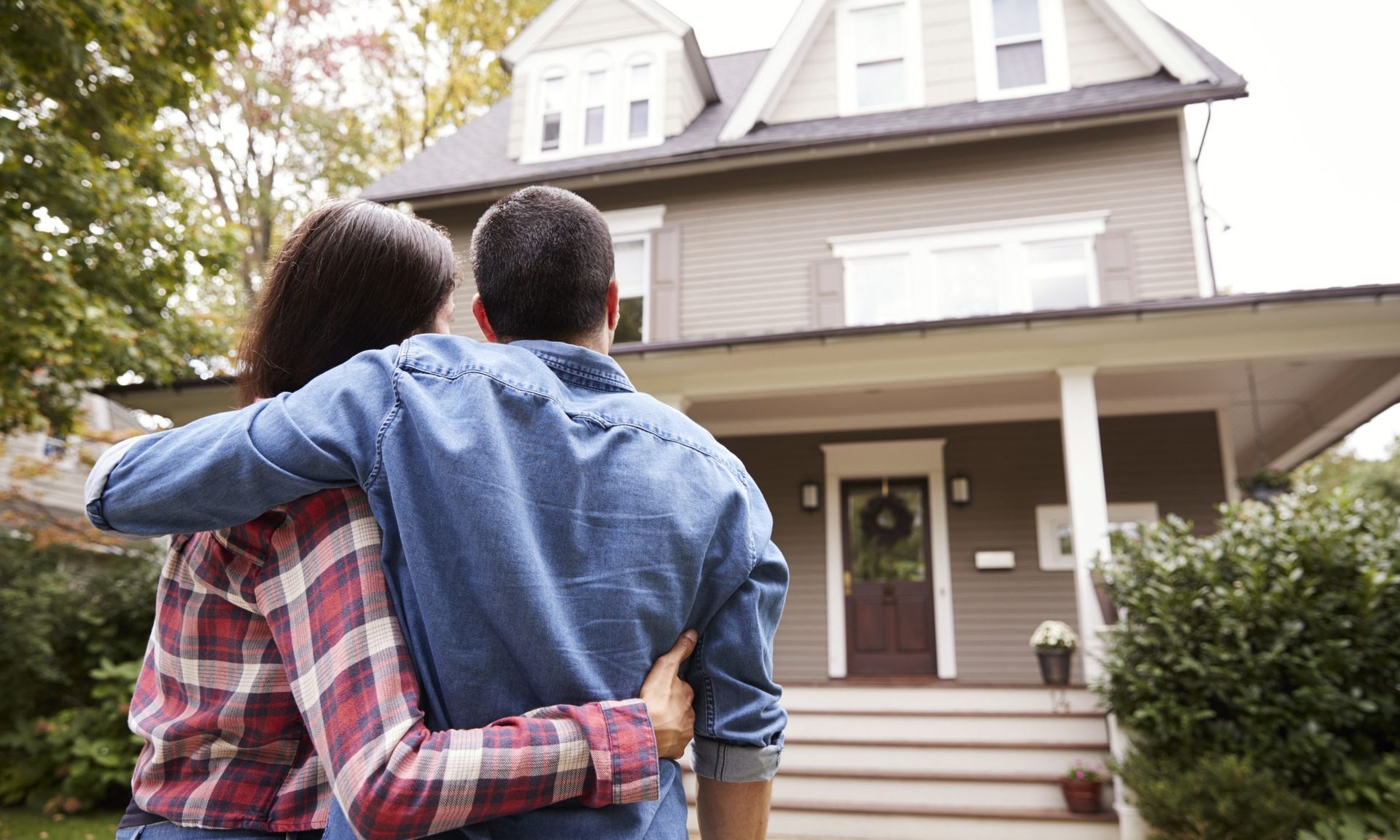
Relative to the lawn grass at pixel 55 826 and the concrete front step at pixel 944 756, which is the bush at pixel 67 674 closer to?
the lawn grass at pixel 55 826

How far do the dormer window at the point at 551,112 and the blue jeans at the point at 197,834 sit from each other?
10427 millimetres

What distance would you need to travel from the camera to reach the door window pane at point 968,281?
875 cm

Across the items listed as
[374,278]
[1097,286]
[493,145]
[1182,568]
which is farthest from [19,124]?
[1097,286]

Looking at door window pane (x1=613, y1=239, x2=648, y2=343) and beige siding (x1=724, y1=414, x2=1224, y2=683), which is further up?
door window pane (x1=613, y1=239, x2=648, y2=343)

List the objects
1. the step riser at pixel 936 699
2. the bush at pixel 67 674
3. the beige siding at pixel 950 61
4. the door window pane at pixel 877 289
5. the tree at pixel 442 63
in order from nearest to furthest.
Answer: the step riser at pixel 936 699, the bush at pixel 67 674, the door window pane at pixel 877 289, the beige siding at pixel 950 61, the tree at pixel 442 63

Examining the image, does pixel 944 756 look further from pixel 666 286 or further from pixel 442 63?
pixel 442 63

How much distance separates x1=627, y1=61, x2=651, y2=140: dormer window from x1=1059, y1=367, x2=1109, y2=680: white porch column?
5.97 meters

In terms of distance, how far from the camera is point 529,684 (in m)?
0.94

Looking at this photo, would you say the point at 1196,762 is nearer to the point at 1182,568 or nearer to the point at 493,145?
the point at 1182,568

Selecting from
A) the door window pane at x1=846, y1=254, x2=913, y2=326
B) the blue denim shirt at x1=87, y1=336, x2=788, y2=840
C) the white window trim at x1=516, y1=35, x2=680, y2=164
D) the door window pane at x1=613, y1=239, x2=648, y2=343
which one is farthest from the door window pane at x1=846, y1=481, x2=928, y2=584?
the blue denim shirt at x1=87, y1=336, x2=788, y2=840

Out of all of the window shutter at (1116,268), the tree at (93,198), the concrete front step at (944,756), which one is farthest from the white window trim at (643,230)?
the concrete front step at (944,756)

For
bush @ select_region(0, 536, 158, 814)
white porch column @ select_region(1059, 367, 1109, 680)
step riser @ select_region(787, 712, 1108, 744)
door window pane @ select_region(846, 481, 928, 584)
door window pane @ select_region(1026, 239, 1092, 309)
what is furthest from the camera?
door window pane @ select_region(846, 481, 928, 584)

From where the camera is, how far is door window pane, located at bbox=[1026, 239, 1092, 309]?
8.52 meters

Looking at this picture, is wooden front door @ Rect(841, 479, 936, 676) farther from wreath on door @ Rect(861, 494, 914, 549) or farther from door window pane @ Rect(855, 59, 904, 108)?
door window pane @ Rect(855, 59, 904, 108)
